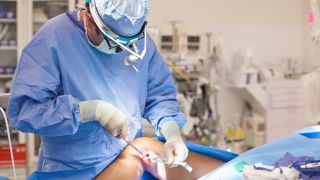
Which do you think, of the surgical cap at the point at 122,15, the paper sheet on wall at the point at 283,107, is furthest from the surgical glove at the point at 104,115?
the paper sheet on wall at the point at 283,107

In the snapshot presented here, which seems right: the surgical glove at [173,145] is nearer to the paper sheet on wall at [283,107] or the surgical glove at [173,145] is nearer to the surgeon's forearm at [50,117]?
the surgeon's forearm at [50,117]

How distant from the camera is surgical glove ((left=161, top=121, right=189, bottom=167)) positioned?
58.5 inches

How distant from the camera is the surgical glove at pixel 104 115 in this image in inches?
55.2

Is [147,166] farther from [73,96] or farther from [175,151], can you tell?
[73,96]

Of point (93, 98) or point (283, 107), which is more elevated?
point (93, 98)

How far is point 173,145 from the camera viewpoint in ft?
5.01

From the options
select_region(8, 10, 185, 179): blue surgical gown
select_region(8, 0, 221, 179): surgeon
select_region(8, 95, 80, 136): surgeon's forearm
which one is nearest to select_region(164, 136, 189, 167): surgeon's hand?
select_region(8, 0, 221, 179): surgeon

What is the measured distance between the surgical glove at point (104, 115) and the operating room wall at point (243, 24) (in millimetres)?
2570

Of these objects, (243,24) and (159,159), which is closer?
(159,159)

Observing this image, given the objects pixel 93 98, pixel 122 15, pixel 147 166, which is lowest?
pixel 147 166

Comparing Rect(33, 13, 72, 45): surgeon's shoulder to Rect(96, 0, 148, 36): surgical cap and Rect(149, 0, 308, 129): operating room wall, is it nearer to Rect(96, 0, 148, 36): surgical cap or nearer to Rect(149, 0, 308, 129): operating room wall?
Rect(96, 0, 148, 36): surgical cap

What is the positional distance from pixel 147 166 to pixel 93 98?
338mm

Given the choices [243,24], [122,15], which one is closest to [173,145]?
[122,15]

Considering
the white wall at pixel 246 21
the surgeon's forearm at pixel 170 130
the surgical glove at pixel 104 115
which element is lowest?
the surgeon's forearm at pixel 170 130
